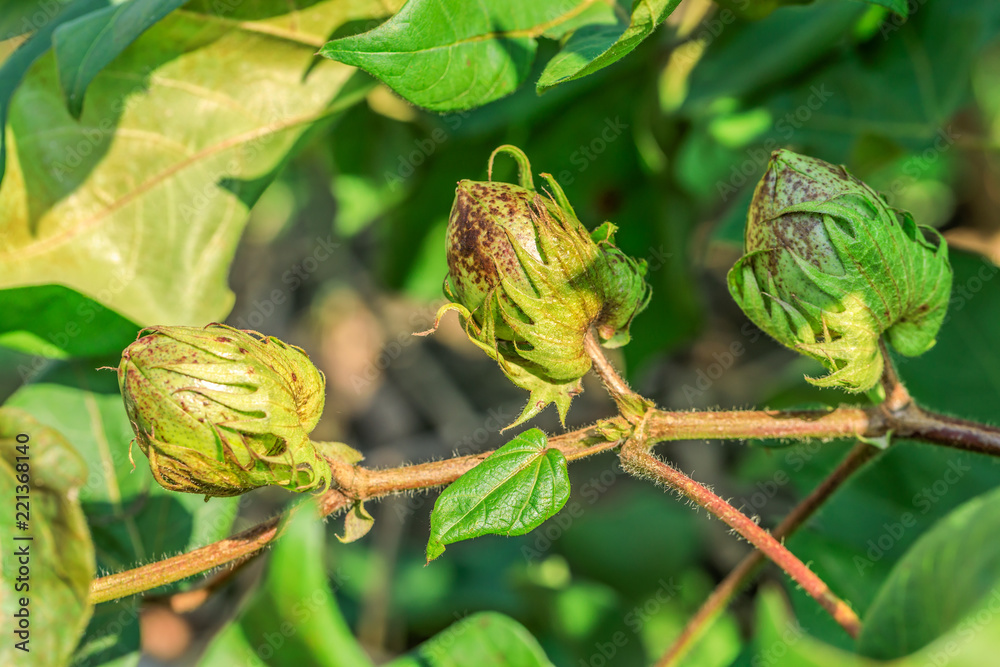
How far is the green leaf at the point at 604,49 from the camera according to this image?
1322mm

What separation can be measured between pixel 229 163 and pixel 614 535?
1.78 m

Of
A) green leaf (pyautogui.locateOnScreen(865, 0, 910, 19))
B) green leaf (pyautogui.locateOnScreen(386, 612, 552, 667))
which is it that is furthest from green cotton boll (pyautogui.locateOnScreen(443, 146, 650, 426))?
green leaf (pyautogui.locateOnScreen(865, 0, 910, 19))

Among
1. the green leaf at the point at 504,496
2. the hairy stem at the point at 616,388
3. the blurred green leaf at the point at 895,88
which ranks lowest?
the green leaf at the point at 504,496

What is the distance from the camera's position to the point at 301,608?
42.6 inches

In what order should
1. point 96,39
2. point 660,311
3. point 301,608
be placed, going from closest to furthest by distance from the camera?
1. point 301,608
2. point 96,39
3. point 660,311

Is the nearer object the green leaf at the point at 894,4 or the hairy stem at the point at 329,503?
the hairy stem at the point at 329,503

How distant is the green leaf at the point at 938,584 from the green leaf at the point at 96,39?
1623mm

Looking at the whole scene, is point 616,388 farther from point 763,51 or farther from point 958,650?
point 763,51

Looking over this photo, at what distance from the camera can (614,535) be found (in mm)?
2842

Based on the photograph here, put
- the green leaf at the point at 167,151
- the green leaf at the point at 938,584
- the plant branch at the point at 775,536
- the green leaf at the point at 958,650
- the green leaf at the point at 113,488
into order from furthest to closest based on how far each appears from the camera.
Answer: the green leaf at the point at 113,488 → the green leaf at the point at 167,151 → the plant branch at the point at 775,536 → the green leaf at the point at 938,584 → the green leaf at the point at 958,650

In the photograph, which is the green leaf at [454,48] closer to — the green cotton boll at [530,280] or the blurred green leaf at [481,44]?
the blurred green leaf at [481,44]

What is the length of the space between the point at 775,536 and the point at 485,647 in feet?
2.18

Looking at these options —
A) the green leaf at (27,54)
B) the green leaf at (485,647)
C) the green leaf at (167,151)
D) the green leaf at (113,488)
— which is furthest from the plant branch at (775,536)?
the green leaf at (27,54)

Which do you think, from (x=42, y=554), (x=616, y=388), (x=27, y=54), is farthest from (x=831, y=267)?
(x=27, y=54)
